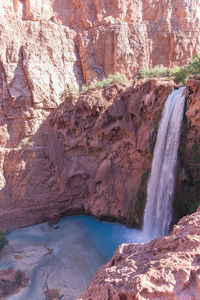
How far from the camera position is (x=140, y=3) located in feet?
62.3

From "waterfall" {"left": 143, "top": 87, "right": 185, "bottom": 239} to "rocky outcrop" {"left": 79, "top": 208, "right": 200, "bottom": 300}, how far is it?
6863 millimetres

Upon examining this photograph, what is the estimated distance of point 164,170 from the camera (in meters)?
10.2

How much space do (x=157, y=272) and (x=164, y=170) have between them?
26.0 ft

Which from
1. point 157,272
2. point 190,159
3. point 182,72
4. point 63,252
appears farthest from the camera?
point 182,72

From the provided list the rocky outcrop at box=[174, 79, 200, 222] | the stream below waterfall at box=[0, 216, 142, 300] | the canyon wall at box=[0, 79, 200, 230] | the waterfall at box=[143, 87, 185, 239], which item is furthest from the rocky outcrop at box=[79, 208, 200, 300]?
the canyon wall at box=[0, 79, 200, 230]

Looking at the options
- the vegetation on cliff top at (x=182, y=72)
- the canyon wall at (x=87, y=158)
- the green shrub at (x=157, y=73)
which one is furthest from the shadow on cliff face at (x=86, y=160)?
the green shrub at (x=157, y=73)

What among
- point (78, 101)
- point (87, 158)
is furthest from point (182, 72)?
point (87, 158)

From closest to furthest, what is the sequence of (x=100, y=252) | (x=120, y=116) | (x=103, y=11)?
(x=100, y=252), (x=120, y=116), (x=103, y=11)

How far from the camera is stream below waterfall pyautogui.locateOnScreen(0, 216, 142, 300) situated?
7.81 m

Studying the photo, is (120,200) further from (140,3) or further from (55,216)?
(140,3)

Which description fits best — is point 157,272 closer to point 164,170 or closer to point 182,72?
point 164,170

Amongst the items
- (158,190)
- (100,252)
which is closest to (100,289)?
(100,252)

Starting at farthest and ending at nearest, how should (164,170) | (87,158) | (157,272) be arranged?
1. (87,158)
2. (164,170)
3. (157,272)

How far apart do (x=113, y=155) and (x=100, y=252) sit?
16.8 feet
